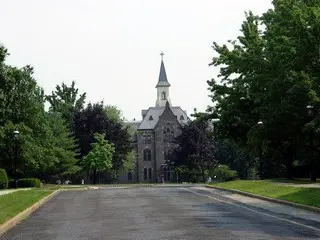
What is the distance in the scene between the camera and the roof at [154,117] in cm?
12505

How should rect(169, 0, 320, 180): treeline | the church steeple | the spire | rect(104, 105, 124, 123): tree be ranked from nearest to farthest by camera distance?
rect(169, 0, 320, 180): treeline < rect(104, 105, 124, 123): tree < the church steeple < the spire

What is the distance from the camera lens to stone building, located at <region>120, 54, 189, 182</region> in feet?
394

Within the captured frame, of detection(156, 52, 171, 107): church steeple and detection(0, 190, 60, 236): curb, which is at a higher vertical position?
detection(156, 52, 171, 107): church steeple

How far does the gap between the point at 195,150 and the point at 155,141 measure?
114ft

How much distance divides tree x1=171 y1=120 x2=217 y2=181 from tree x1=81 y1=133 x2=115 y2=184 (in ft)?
46.6

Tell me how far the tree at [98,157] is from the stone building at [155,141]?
126ft

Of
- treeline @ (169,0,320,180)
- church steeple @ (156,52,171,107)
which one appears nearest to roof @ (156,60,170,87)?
church steeple @ (156,52,171,107)

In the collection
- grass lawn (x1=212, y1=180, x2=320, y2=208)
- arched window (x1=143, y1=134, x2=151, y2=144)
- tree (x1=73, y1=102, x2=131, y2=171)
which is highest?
arched window (x1=143, y1=134, x2=151, y2=144)

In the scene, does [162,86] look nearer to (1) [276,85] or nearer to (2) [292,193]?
(1) [276,85]

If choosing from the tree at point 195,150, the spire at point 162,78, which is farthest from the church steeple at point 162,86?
the tree at point 195,150

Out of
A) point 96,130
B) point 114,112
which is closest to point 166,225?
point 96,130

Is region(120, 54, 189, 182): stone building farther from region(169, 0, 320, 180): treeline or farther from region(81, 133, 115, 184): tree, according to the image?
region(169, 0, 320, 180): treeline

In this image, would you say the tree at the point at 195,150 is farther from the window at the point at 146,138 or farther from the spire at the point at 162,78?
the spire at the point at 162,78

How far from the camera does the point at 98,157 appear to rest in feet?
256
